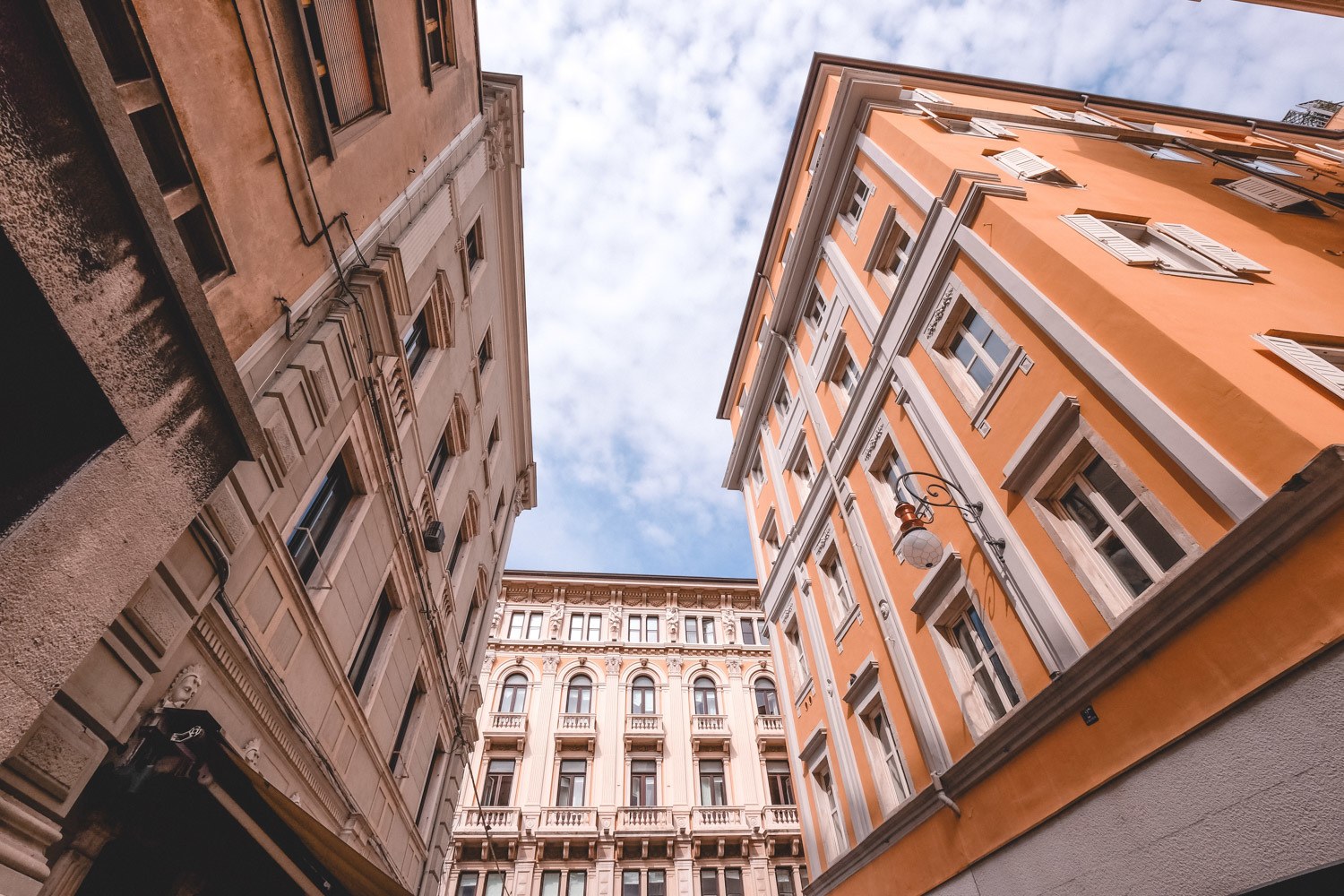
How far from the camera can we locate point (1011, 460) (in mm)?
8547

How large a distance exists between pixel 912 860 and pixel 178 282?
12.3m

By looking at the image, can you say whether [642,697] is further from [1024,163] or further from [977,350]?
[1024,163]

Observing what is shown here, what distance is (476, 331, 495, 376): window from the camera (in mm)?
15070

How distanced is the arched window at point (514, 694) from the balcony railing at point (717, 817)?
872cm

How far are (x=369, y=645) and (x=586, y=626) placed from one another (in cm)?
2129

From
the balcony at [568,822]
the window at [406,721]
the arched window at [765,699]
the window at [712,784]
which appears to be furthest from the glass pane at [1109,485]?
the arched window at [765,699]

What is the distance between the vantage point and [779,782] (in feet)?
83.0

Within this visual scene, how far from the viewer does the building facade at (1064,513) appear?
514 centimetres

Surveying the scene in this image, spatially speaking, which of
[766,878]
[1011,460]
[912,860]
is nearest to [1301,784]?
[1011,460]

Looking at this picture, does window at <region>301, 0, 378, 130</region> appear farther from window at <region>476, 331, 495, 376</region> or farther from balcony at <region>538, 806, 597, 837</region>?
balcony at <region>538, 806, 597, 837</region>

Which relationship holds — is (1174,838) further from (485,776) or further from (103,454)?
(485,776)

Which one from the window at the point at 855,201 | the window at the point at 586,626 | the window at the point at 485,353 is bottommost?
the window at the point at 485,353

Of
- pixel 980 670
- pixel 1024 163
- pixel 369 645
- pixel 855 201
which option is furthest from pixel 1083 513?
pixel 855 201

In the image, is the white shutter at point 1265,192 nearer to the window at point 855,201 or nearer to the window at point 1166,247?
the window at point 1166,247
